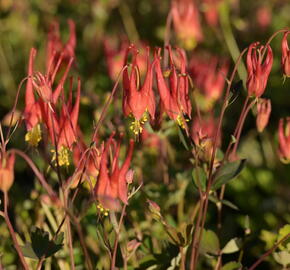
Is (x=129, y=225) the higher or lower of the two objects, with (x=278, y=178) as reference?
higher

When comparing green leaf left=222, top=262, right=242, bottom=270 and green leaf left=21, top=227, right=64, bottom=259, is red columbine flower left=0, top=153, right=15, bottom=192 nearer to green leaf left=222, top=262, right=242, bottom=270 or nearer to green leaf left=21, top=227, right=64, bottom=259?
green leaf left=21, top=227, right=64, bottom=259

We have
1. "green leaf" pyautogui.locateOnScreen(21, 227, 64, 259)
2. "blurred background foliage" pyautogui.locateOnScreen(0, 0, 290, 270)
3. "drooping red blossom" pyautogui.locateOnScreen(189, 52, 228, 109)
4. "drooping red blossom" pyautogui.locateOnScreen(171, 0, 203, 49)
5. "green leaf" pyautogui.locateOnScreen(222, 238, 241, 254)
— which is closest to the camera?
"green leaf" pyautogui.locateOnScreen(21, 227, 64, 259)

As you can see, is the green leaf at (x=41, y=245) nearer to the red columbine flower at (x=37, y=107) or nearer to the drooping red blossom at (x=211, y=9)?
the red columbine flower at (x=37, y=107)

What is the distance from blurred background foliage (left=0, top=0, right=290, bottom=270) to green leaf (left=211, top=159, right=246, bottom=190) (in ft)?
0.70

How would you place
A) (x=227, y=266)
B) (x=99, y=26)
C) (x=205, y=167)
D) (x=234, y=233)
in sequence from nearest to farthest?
(x=227, y=266)
(x=205, y=167)
(x=234, y=233)
(x=99, y=26)

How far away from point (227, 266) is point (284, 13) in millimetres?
2924

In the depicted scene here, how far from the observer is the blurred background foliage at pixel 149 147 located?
1881 millimetres

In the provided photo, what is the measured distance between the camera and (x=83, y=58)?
3.44 m

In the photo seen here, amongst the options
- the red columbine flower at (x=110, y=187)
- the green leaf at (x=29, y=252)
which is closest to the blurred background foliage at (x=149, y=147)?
the green leaf at (x=29, y=252)

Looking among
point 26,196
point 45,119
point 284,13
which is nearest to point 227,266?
point 45,119

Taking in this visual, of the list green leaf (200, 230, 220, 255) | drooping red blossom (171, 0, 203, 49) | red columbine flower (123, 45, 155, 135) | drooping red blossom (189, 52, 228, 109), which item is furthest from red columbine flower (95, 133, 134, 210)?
drooping red blossom (171, 0, 203, 49)

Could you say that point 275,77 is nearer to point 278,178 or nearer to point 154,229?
point 278,178

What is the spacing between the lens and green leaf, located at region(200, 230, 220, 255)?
1539mm

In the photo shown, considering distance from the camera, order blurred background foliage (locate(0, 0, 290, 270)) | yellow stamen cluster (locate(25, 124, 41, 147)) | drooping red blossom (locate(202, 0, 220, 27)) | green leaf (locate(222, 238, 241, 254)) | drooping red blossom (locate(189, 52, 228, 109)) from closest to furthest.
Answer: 1. yellow stamen cluster (locate(25, 124, 41, 147))
2. green leaf (locate(222, 238, 241, 254))
3. blurred background foliage (locate(0, 0, 290, 270))
4. drooping red blossom (locate(189, 52, 228, 109))
5. drooping red blossom (locate(202, 0, 220, 27))
